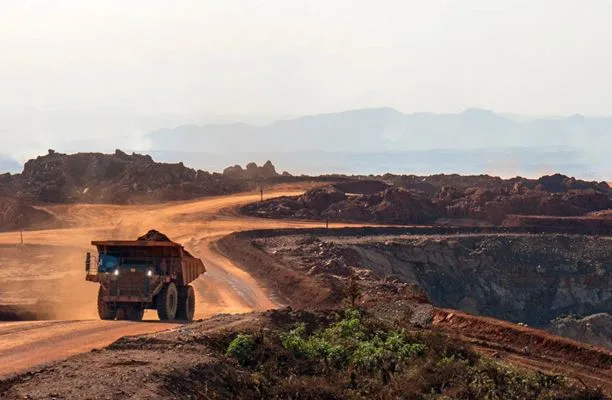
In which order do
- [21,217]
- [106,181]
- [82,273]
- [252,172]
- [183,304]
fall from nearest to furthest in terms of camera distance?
[183,304], [82,273], [21,217], [106,181], [252,172]

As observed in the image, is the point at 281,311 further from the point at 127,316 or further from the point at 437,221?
the point at 437,221

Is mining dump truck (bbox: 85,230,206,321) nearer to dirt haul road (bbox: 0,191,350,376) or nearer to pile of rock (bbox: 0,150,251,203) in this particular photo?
dirt haul road (bbox: 0,191,350,376)

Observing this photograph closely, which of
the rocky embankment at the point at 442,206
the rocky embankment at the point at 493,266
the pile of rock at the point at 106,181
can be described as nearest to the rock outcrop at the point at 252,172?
the pile of rock at the point at 106,181

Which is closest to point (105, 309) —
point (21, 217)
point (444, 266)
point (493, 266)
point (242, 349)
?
point (242, 349)

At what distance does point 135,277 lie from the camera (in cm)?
2256

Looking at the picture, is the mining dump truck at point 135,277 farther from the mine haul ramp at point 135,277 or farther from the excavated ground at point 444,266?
the excavated ground at point 444,266

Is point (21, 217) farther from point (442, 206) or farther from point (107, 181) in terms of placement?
point (442, 206)

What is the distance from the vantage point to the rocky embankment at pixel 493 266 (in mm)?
43219

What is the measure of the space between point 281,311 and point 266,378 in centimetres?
476

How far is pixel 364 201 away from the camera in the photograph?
194ft

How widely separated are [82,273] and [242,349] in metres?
22.0

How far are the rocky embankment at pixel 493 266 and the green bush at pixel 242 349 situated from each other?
76.1 ft

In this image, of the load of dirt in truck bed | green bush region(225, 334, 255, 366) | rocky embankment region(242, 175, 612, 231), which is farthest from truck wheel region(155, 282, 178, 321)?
rocky embankment region(242, 175, 612, 231)

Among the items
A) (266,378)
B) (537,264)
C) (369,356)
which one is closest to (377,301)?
(369,356)
